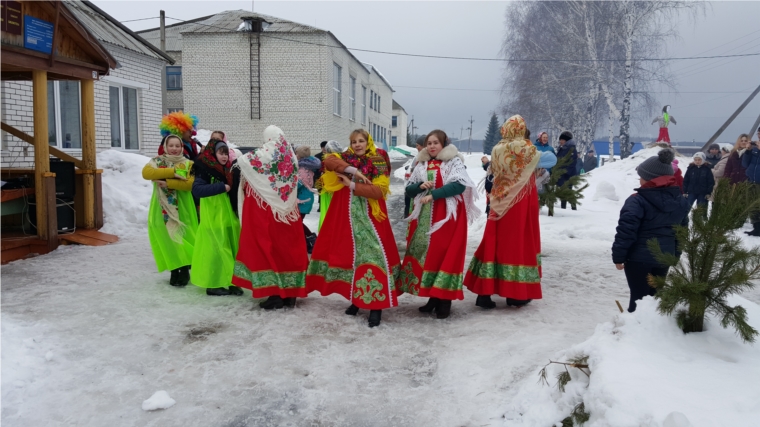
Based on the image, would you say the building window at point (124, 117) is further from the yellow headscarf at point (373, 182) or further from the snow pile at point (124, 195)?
the yellow headscarf at point (373, 182)

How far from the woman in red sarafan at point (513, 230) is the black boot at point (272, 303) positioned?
→ 1.87m

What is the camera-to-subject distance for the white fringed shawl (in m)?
4.80

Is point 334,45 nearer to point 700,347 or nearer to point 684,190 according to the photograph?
point 684,190

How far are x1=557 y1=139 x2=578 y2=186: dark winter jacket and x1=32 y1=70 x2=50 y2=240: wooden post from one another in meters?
8.62

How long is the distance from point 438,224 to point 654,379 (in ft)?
8.41

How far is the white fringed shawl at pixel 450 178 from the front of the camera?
15.7ft

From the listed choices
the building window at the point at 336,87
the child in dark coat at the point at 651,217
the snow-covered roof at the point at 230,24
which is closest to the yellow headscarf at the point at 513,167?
the child in dark coat at the point at 651,217

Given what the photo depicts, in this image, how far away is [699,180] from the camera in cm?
1036

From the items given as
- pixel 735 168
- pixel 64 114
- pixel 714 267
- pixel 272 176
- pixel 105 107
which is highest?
pixel 105 107

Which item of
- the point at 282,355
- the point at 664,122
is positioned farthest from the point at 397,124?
the point at 282,355

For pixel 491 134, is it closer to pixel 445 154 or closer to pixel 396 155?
pixel 396 155

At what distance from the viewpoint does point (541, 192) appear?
10.5 meters

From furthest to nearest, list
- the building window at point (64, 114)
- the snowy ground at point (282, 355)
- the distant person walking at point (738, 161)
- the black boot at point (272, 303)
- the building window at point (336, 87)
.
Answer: the building window at point (336, 87), the building window at point (64, 114), the distant person walking at point (738, 161), the black boot at point (272, 303), the snowy ground at point (282, 355)

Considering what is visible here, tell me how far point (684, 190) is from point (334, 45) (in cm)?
1945
